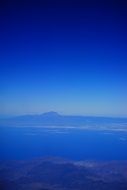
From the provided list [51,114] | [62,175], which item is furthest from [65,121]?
[62,175]

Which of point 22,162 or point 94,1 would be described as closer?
point 94,1

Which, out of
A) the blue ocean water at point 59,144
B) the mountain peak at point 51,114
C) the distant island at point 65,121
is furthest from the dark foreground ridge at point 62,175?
the mountain peak at point 51,114

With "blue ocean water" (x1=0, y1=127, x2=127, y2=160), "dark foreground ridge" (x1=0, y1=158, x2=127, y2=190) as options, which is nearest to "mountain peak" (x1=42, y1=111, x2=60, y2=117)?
"blue ocean water" (x1=0, y1=127, x2=127, y2=160)

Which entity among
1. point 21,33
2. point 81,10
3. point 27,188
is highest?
point 81,10

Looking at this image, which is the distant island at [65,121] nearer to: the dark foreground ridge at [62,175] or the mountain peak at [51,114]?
the mountain peak at [51,114]

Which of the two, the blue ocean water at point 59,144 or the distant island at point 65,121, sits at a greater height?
the distant island at point 65,121

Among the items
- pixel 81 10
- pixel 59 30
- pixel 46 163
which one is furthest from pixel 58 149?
pixel 81 10

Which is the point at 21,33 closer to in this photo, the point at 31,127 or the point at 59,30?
the point at 59,30
